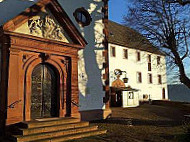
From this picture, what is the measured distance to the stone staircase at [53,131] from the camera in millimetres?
7738

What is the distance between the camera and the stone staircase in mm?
7738

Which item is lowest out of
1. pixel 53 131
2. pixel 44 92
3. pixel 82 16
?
pixel 53 131

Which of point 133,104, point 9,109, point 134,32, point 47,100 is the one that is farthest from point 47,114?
point 133,104

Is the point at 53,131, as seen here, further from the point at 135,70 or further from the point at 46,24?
the point at 135,70

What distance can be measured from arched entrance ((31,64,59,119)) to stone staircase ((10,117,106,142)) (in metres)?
1.20

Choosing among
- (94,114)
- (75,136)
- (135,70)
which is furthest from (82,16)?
(135,70)

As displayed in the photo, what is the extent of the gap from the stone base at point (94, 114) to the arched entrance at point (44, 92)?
7.00ft

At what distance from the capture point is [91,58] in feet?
42.2

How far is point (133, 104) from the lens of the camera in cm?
2708

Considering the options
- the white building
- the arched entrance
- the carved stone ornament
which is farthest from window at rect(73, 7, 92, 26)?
the white building

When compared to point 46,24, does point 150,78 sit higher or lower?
lower

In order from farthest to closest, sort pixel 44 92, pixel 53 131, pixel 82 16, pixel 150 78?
pixel 150 78
pixel 82 16
pixel 44 92
pixel 53 131

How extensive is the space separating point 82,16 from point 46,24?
352cm

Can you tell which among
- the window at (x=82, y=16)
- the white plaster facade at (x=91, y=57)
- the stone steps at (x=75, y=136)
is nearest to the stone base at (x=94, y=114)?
the white plaster facade at (x=91, y=57)
